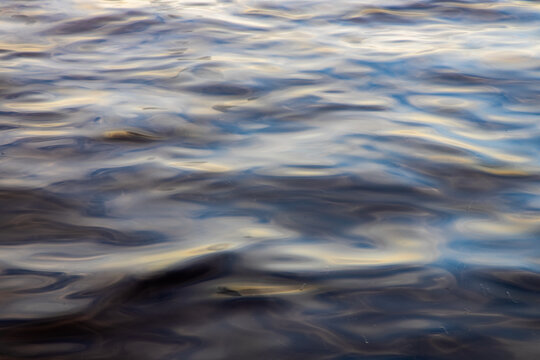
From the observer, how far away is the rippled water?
1.12 m

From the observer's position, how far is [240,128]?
1.95 meters

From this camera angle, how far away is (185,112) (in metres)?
2.08

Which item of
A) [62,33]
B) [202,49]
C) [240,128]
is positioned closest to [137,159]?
[240,128]

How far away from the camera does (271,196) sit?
62.1 inches

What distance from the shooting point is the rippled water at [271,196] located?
3.67 feet

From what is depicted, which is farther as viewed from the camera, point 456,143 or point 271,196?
point 456,143

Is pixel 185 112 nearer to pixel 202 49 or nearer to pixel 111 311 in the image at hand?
pixel 202 49

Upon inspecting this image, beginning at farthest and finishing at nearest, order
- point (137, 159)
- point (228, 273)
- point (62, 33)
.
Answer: point (62, 33)
point (137, 159)
point (228, 273)

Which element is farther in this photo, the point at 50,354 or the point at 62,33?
the point at 62,33

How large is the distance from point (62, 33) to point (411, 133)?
1659mm

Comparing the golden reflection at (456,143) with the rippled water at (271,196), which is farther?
the golden reflection at (456,143)

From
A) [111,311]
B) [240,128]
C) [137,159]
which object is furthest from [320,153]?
[111,311]

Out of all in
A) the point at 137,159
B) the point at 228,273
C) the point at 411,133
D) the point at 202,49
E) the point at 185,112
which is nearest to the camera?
the point at 228,273

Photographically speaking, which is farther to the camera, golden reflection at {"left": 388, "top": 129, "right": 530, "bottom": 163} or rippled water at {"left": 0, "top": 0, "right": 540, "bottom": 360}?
golden reflection at {"left": 388, "top": 129, "right": 530, "bottom": 163}
